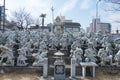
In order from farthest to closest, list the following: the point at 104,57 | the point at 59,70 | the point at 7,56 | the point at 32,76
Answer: the point at 104,57 < the point at 7,56 < the point at 32,76 < the point at 59,70

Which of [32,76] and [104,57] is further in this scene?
[104,57]

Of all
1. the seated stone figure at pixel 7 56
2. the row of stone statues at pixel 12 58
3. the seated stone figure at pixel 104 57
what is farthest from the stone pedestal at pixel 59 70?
the seated stone figure at pixel 104 57

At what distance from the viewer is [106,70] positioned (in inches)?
514

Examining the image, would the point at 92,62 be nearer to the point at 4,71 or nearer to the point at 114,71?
the point at 114,71

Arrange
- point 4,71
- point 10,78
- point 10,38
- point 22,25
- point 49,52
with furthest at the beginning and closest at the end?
point 22,25 < point 10,38 < point 49,52 < point 4,71 < point 10,78

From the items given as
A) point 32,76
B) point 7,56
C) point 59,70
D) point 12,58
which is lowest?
point 32,76

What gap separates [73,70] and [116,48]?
4.84 m

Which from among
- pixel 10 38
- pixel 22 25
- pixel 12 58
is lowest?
pixel 12 58

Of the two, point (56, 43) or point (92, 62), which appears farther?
point (56, 43)

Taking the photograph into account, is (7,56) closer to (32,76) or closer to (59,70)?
(32,76)

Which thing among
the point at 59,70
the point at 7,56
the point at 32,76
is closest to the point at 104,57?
the point at 59,70

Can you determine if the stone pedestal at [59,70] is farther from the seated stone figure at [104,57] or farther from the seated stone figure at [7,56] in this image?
the seated stone figure at [104,57]

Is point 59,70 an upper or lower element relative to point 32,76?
upper

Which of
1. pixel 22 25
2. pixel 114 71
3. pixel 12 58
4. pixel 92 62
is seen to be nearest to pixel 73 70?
pixel 92 62
